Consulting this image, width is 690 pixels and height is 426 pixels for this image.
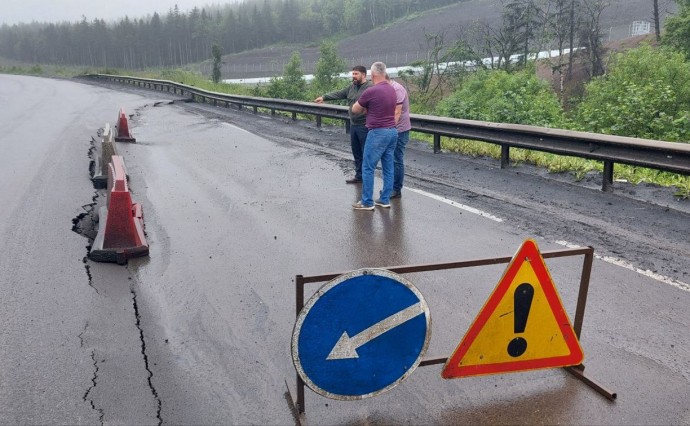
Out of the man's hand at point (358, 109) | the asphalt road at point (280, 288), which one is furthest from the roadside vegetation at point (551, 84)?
the man's hand at point (358, 109)

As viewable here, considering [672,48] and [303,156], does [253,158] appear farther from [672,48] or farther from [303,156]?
[672,48]

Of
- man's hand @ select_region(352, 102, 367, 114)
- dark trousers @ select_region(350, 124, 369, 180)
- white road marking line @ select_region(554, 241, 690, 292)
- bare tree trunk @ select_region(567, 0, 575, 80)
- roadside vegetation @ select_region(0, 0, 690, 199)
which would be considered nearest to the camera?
white road marking line @ select_region(554, 241, 690, 292)

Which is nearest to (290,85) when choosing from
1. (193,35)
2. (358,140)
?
(358,140)

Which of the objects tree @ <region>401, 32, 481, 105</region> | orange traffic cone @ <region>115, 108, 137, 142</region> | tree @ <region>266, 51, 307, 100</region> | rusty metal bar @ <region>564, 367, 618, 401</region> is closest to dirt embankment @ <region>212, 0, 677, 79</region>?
tree @ <region>401, 32, 481, 105</region>

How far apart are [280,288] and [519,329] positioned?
238 centimetres

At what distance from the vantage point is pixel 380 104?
8156 millimetres

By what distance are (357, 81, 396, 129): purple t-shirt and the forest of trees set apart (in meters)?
150

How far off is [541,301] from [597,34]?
211ft

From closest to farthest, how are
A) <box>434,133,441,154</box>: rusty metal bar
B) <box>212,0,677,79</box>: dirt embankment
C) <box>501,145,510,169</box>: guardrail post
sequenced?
<box>501,145,510,169</box>: guardrail post → <box>434,133,441,154</box>: rusty metal bar → <box>212,0,677,79</box>: dirt embankment

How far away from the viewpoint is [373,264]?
20.2 feet

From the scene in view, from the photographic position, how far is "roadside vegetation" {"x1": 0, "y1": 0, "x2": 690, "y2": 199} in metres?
14.8

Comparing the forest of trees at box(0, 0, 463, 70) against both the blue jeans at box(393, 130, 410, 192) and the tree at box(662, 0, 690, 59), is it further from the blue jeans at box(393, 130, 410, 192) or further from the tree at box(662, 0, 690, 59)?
the blue jeans at box(393, 130, 410, 192)

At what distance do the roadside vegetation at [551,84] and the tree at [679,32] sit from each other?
9cm

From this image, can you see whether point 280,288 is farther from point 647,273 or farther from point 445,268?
point 647,273
